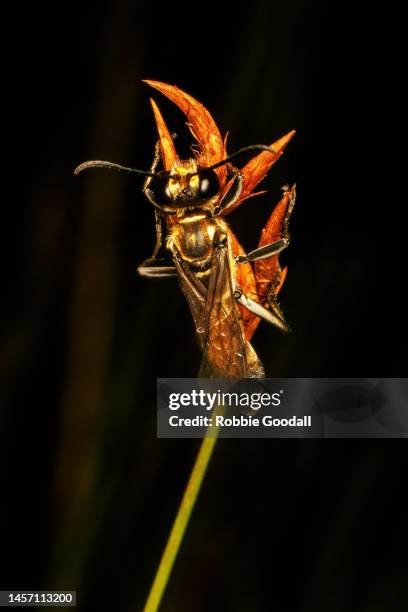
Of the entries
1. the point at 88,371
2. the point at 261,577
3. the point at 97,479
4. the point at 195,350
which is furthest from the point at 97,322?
the point at 261,577

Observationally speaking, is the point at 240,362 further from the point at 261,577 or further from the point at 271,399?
the point at 261,577

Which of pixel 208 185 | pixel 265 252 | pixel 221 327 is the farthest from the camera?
pixel 221 327

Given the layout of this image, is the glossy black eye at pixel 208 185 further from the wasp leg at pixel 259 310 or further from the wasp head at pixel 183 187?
the wasp leg at pixel 259 310

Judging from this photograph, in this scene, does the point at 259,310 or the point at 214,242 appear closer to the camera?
A: the point at 259,310

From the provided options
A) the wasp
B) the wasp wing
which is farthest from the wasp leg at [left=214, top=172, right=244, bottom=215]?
the wasp wing

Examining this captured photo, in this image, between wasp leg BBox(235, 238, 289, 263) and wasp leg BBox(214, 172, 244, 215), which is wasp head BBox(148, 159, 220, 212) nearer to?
wasp leg BBox(214, 172, 244, 215)

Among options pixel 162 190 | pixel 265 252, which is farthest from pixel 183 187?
pixel 265 252

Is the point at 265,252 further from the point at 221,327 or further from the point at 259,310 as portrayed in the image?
the point at 221,327
